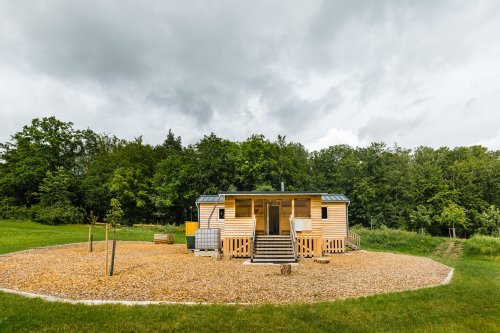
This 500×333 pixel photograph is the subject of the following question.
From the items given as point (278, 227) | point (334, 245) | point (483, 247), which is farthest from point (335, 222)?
point (483, 247)

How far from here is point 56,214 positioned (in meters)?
37.2

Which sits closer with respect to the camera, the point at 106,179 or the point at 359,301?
the point at 359,301

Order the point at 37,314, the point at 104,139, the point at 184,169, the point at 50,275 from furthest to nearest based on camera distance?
the point at 104,139 < the point at 184,169 < the point at 50,275 < the point at 37,314

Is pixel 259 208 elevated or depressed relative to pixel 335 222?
elevated

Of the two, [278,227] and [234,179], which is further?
[234,179]

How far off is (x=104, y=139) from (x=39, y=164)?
15.4 m

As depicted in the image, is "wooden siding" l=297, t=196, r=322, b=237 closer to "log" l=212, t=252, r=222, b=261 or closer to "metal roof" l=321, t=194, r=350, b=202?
"log" l=212, t=252, r=222, b=261

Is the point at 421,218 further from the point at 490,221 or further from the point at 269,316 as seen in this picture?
the point at 269,316

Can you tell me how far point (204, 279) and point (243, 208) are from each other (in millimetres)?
8291

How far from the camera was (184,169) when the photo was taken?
127 ft

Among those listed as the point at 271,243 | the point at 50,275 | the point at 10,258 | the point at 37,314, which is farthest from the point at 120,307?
the point at 10,258

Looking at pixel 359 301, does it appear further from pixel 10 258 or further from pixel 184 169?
pixel 184 169

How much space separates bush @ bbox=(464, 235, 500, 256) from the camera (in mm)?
21391

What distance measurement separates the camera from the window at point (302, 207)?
59.5 ft
